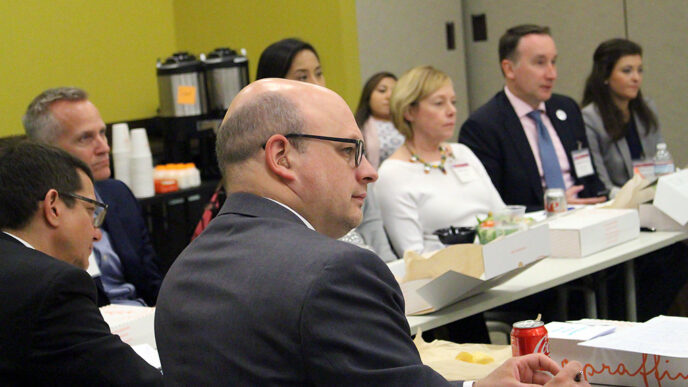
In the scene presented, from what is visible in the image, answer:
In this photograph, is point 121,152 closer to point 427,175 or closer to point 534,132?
point 427,175

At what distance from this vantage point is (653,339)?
5.82ft

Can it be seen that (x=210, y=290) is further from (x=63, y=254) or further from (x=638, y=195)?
(x=638, y=195)

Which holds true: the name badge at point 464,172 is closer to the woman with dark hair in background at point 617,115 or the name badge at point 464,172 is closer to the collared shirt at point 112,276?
the woman with dark hair in background at point 617,115

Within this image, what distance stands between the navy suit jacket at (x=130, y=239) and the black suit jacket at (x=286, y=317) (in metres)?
2.11

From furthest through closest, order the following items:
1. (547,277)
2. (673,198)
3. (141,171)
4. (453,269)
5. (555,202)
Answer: (141,171)
(555,202)
(673,198)
(547,277)
(453,269)

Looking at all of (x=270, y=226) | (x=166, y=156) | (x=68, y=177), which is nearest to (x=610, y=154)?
(x=166, y=156)

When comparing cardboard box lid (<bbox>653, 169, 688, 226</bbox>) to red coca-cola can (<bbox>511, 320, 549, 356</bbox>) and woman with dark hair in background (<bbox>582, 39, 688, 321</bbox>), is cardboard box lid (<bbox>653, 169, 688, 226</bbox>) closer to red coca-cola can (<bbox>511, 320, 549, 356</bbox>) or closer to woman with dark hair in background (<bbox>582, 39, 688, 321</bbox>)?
woman with dark hair in background (<bbox>582, 39, 688, 321</bbox>)

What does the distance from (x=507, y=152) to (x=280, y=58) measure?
1348mm

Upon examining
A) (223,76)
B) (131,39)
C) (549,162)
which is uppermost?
(131,39)

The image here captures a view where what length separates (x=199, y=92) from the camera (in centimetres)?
548

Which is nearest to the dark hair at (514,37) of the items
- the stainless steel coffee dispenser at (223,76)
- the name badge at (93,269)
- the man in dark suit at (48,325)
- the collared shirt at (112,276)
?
the stainless steel coffee dispenser at (223,76)

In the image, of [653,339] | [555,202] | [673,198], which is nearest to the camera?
[653,339]

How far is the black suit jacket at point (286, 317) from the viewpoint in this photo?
4.21 feet

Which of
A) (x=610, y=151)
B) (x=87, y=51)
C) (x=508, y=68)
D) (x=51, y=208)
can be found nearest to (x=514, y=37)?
(x=508, y=68)
